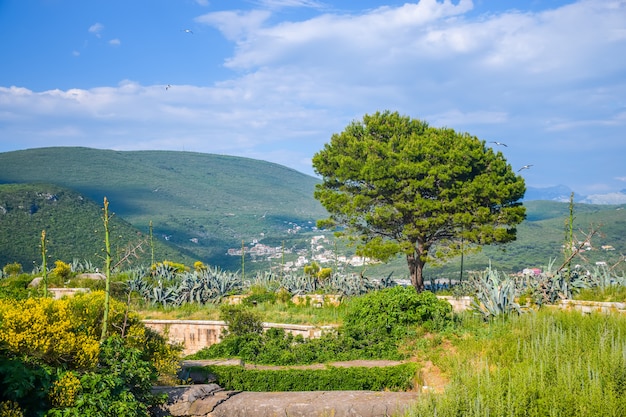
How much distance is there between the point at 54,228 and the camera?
56000mm

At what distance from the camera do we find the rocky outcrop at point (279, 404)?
10.2 meters

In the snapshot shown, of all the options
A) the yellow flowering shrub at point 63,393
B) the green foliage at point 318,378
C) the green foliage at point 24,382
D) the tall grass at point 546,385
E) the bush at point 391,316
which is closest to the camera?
the tall grass at point 546,385

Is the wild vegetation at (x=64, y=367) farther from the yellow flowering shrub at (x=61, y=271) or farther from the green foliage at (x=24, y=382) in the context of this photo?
the yellow flowering shrub at (x=61, y=271)

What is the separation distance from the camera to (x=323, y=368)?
1330cm

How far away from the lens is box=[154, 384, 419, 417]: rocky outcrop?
10250 millimetres

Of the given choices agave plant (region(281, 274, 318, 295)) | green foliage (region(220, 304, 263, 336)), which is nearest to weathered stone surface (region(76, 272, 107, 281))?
agave plant (region(281, 274, 318, 295))

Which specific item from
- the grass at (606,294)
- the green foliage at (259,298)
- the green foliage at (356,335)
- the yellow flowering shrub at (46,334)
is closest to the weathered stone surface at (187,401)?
the yellow flowering shrub at (46,334)

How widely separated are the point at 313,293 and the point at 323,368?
1009 centimetres

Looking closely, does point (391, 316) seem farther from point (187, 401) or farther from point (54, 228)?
point (54, 228)

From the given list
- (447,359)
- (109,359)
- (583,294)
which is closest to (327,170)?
(583,294)

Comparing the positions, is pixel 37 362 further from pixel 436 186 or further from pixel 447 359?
pixel 436 186

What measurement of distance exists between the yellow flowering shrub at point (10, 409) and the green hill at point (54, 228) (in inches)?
1598

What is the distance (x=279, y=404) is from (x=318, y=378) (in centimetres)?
200

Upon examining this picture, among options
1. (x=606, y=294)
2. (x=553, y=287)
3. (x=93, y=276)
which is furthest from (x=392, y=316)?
(x=93, y=276)
